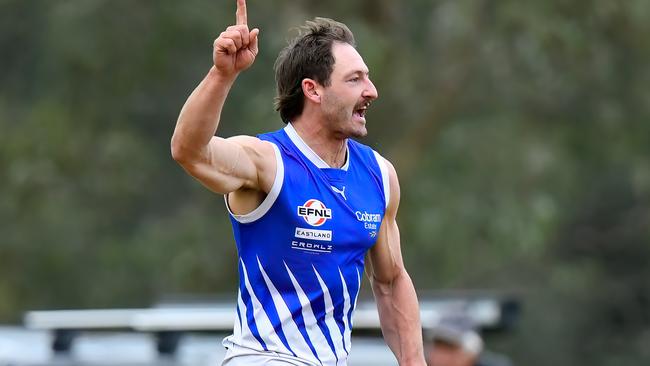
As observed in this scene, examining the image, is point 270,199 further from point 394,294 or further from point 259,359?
point 394,294

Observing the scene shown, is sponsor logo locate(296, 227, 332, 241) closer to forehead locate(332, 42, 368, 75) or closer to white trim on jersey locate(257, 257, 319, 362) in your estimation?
white trim on jersey locate(257, 257, 319, 362)

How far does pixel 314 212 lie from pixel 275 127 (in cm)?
1385

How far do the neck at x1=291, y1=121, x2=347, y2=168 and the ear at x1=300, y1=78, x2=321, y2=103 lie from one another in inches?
4.3

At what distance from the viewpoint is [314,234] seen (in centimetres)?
592

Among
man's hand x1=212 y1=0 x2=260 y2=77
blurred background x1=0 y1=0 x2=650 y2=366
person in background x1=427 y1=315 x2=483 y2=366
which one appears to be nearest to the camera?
man's hand x1=212 y1=0 x2=260 y2=77

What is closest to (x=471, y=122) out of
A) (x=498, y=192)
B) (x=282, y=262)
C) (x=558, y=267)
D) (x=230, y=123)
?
(x=498, y=192)

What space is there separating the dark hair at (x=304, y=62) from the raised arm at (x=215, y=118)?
0.58 m

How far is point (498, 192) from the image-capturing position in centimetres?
2256

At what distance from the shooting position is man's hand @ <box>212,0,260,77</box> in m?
5.44

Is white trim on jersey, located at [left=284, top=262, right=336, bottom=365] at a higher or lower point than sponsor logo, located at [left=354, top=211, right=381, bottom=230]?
lower

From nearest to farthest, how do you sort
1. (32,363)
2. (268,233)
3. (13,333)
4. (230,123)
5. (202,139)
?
(202,139) → (268,233) → (32,363) → (13,333) → (230,123)

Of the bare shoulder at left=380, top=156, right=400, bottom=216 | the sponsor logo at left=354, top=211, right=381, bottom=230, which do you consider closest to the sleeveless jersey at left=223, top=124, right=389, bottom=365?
the sponsor logo at left=354, top=211, right=381, bottom=230

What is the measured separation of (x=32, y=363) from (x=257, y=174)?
2449mm

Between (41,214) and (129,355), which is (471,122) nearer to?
(41,214)
